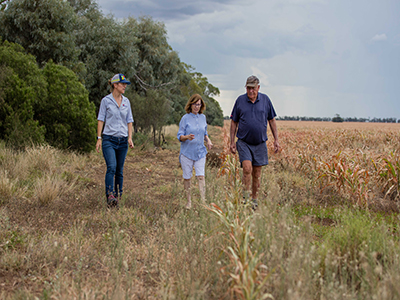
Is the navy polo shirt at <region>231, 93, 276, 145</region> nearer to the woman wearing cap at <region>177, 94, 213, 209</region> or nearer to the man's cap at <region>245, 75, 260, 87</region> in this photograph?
the man's cap at <region>245, 75, 260, 87</region>

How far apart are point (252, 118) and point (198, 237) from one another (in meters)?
2.51

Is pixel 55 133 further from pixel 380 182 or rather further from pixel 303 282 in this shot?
pixel 303 282

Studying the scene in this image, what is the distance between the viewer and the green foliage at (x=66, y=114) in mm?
10523

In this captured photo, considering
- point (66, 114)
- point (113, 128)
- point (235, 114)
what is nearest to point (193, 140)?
point (235, 114)

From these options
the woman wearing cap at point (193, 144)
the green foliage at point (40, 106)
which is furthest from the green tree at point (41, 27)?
the woman wearing cap at point (193, 144)

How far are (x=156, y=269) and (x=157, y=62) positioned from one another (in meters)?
21.1

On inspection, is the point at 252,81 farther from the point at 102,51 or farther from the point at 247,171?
the point at 102,51

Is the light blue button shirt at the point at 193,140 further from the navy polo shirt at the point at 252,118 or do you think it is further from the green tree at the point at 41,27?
the green tree at the point at 41,27

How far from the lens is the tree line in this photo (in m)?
Result: 9.45

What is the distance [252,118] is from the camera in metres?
5.81

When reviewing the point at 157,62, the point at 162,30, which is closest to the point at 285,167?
the point at 157,62

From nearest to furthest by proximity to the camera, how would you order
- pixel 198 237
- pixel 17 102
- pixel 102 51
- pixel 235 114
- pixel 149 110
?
pixel 198 237 → pixel 235 114 → pixel 17 102 → pixel 149 110 → pixel 102 51

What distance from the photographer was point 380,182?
289 inches

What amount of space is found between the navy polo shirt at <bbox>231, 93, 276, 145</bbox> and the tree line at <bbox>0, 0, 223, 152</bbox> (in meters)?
6.10
